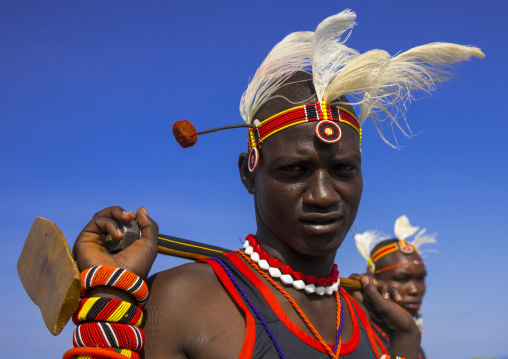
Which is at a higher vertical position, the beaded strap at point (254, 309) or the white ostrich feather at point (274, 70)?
the white ostrich feather at point (274, 70)

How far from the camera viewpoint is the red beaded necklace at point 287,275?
3.13 m

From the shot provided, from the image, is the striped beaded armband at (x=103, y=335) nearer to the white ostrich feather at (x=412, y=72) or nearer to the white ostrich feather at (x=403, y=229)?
the white ostrich feather at (x=412, y=72)

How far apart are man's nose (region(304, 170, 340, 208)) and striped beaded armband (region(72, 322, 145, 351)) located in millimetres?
1164

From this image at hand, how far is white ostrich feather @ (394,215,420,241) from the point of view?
8.42 meters

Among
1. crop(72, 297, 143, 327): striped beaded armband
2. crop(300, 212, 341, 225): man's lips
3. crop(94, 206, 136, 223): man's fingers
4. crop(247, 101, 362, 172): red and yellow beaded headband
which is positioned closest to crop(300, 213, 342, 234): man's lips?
crop(300, 212, 341, 225): man's lips

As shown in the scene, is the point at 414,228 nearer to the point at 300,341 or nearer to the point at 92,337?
the point at 300,341

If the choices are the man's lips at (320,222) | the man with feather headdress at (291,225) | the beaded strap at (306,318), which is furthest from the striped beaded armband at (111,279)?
the man's lips at (320,222)

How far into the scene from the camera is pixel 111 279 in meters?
2.45

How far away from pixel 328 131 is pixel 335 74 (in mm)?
455

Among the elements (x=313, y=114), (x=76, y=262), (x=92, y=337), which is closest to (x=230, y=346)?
(x=92, y=337)

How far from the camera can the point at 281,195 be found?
10.0ft

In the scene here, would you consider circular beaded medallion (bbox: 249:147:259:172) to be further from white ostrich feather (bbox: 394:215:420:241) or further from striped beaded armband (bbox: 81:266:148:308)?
white ostrich feather (bbox: 394:215:420:241)

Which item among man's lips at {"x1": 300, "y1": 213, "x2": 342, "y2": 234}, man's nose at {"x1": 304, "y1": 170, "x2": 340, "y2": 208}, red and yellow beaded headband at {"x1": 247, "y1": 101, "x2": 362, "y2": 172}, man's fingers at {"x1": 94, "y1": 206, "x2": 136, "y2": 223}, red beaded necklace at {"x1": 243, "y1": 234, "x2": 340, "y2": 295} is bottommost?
red beaded necklace at {"x1": 243, "y1": 234, "x2": 340, "y2": 295}

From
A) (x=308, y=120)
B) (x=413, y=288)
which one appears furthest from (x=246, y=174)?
(x=413, y=288)
